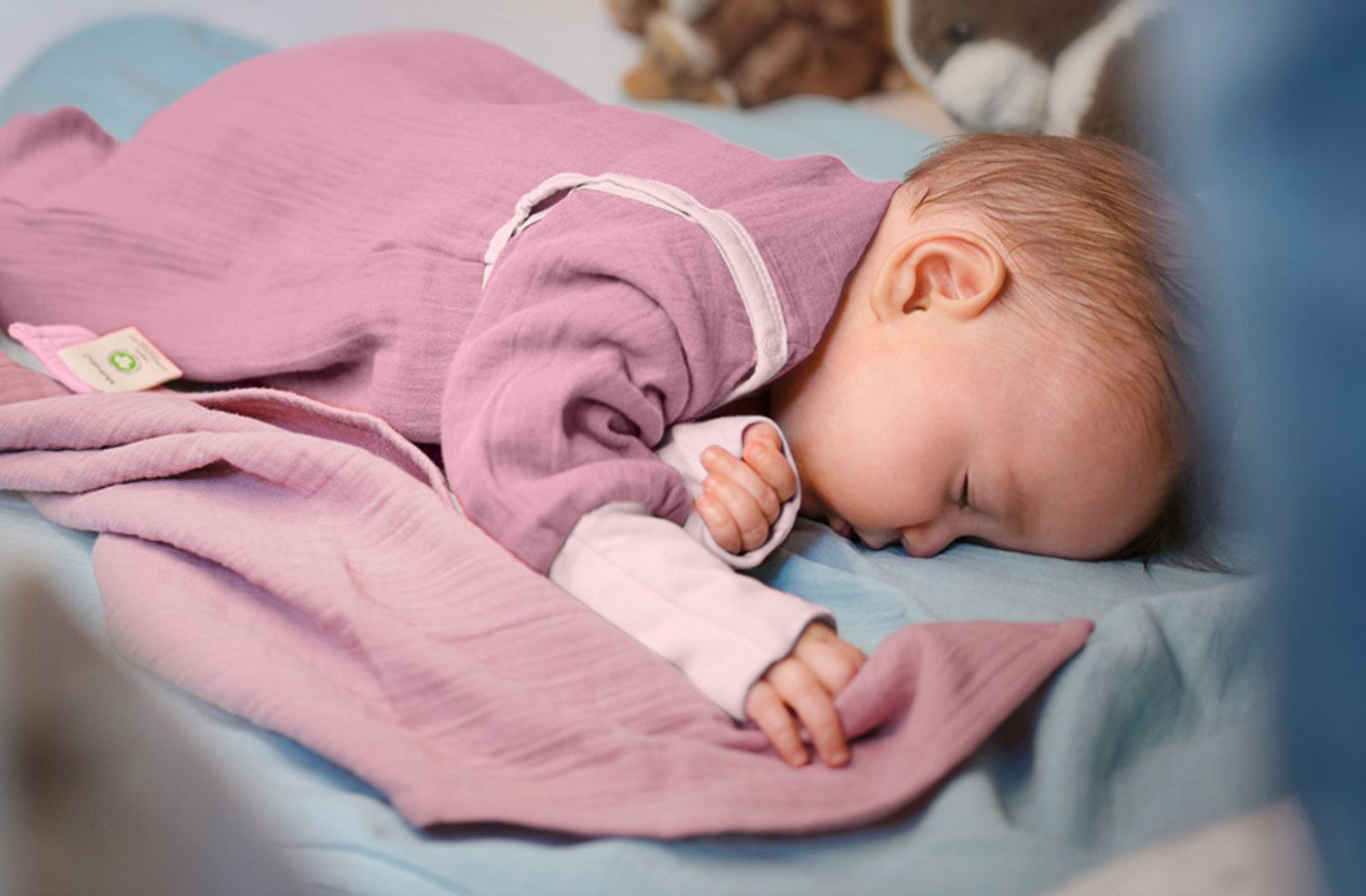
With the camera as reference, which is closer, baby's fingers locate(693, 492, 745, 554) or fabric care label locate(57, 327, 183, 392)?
baby's fingers locate(693, 492, 745, 554)

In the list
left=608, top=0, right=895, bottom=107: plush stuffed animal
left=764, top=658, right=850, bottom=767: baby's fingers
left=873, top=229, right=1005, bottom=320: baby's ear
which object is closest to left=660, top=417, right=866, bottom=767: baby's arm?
left=764, top=658, right=850, bottom=767: baby's fingers

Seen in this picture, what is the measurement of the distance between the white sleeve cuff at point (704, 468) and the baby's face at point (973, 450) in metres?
0.04

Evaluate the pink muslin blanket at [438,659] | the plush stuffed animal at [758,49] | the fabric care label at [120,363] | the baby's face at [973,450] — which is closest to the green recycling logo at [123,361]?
the fabric care label at [120,363]

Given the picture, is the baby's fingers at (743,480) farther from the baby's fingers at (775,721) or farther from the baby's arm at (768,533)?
the baby's fingers at (775,721)

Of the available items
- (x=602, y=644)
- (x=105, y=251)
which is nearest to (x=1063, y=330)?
(x=602, y=644)

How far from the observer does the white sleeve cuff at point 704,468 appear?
2.22 feet

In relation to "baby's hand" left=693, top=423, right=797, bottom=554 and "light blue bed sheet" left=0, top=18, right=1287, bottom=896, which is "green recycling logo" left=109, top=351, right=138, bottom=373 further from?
"baby's hand" left=693, top=423, right=797, bottom=554

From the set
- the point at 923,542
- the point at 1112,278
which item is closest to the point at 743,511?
the point at 923,542

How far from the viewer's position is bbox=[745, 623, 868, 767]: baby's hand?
52cm

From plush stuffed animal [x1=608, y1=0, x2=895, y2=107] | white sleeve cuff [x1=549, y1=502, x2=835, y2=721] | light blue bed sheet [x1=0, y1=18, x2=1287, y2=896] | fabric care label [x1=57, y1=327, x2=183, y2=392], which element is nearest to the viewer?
light blue bed sheet [x1=0, y1=18, x2=1287, y2=896]

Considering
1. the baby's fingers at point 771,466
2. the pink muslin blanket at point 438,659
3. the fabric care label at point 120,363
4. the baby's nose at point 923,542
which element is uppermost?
the baby's fingers at point 771,466

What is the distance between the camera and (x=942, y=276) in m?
0.74

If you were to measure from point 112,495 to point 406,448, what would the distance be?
166mm

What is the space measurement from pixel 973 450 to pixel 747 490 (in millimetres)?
136
